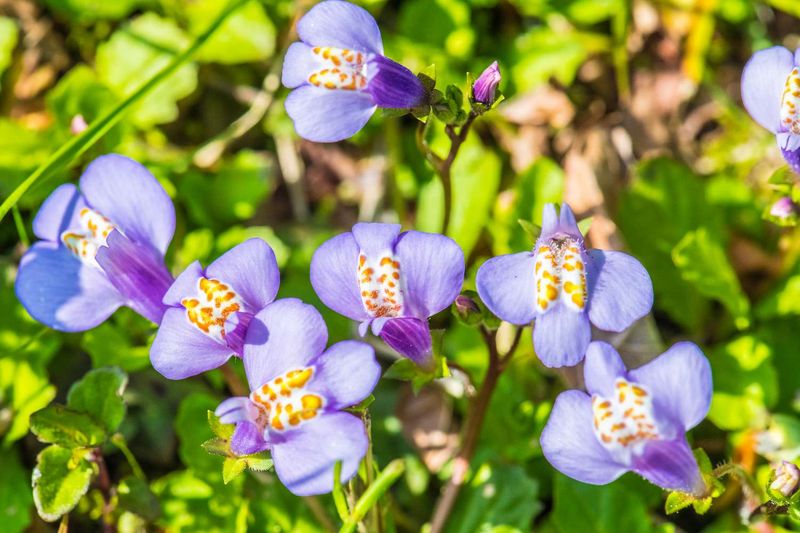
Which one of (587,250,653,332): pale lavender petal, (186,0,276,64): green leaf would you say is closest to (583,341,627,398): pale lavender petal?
(587,250,653,332): pale lavender petal

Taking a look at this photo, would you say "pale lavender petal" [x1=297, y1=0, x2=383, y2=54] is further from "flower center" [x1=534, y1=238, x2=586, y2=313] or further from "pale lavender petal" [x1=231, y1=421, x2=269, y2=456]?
"pale lavender petal" [x1=231, y1=421, x2=269, y2=456]

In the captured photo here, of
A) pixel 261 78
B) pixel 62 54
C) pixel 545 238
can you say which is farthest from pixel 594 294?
pixel 62 54

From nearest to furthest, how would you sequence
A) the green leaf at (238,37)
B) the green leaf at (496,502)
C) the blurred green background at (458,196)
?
1. the green leaf at (496,502)
2. the blurred green background at (458,196)
3. the green leaf at (238,37)

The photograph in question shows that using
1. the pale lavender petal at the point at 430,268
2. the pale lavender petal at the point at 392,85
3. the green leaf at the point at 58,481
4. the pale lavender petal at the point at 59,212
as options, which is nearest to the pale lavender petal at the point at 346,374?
the pale lavender petal at the point at 430,268

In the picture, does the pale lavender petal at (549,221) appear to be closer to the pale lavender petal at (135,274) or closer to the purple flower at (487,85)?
the purple flower at (487,85)

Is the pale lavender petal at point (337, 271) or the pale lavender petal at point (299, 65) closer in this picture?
the pale lavender petal at point (337, 271)

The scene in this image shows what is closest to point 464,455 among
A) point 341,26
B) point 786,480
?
point 786,480

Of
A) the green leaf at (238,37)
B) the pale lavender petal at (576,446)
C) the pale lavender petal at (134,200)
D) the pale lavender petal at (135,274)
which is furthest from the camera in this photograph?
the green leaf at (238,37)
